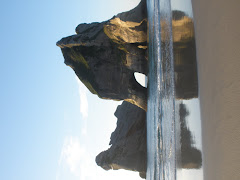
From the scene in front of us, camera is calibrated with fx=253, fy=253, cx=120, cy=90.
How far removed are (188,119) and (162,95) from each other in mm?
2445

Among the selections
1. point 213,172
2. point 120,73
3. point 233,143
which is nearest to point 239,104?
point 233,143

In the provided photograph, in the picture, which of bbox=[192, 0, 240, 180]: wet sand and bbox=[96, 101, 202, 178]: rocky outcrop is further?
bbox=[96, 101, 202, 178]: rocky outcrop

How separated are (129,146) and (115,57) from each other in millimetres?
3712

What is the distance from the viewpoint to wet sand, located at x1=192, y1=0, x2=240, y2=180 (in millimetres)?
2859

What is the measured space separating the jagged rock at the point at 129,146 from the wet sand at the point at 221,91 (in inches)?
267

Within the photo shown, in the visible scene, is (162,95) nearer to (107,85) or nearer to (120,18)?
(107,85)

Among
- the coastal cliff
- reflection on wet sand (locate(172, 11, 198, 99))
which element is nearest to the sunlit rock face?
the coastal cliff

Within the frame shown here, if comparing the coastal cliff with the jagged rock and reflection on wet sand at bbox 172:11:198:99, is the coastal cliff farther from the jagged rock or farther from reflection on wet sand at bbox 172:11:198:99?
reflection on wet sand at bbox 172:11:198:99

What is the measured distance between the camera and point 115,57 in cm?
988

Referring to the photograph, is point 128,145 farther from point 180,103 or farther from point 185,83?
point 185,83

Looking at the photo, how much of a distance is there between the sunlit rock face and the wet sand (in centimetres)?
573

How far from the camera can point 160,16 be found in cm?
852

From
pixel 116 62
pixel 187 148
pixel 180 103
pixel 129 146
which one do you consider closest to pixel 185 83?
pixel 180 103

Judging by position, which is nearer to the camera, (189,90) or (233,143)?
(233,143)
